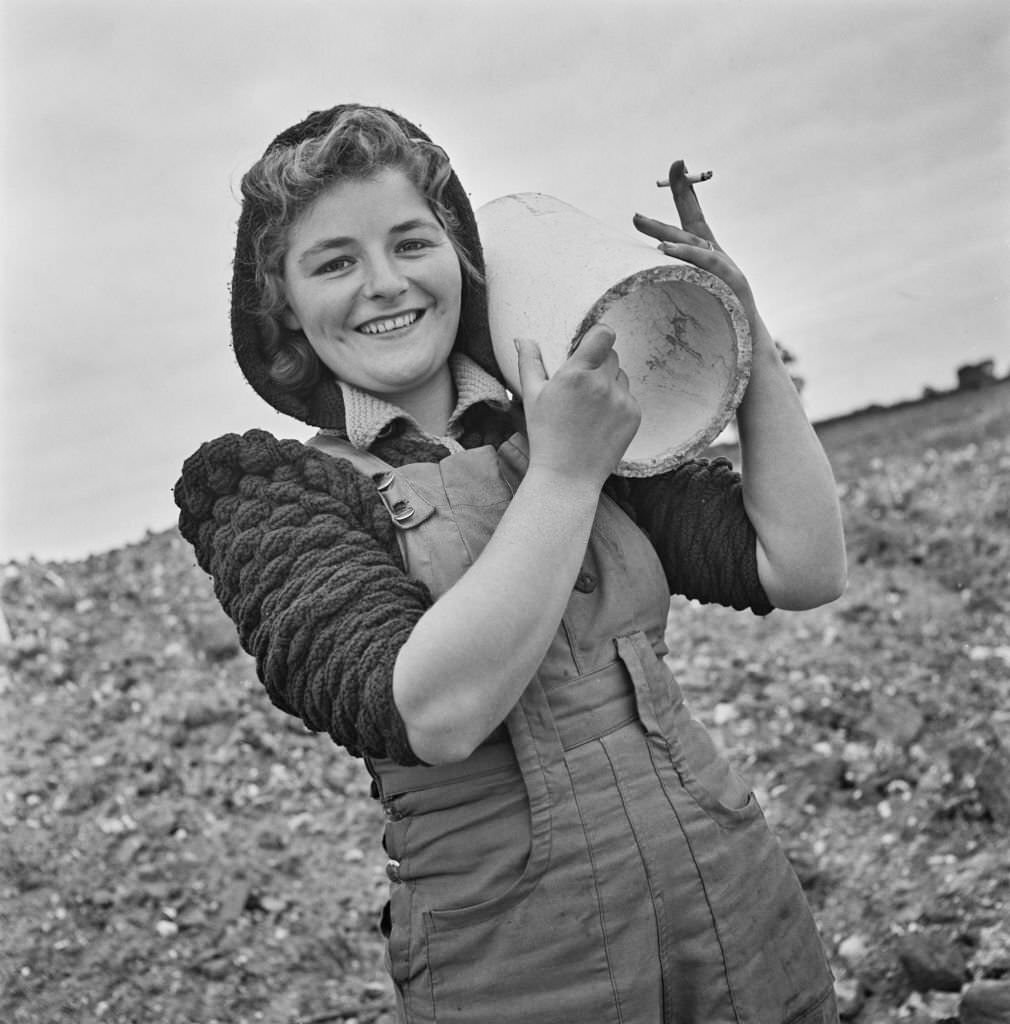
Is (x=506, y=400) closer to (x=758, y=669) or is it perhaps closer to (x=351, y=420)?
(x=351, y=420)

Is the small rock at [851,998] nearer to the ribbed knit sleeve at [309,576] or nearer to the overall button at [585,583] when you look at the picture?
the overall button at [585,583]

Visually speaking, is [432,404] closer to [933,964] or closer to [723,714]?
[933,964]

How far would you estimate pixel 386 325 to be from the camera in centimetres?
175

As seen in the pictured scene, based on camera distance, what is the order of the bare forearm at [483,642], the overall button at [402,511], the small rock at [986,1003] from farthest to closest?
the small rock at [986,1003], the overall button at [402,511], the bare forearm at [483,642]

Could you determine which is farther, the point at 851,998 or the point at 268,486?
the point at 851,998

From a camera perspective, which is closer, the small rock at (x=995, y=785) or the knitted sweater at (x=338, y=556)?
the knitted sweater at (x=338, y=556)

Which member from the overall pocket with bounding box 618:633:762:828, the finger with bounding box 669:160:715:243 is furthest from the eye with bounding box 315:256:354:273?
the overall pocket with bounding box 618:633:762:828

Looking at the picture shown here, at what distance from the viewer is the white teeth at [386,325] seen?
175 centimetres

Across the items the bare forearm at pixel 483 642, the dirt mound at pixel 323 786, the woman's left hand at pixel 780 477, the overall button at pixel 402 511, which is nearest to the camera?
the bare forearm at pixel 483 642

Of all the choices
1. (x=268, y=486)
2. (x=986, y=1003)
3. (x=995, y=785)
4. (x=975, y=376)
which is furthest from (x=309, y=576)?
(x=975, y=376)

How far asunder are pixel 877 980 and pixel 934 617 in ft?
7.25

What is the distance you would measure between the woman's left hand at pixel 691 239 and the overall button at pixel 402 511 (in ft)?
1.50

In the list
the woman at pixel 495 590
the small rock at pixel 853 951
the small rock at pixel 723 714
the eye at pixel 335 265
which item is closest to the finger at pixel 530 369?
the woman at pixel 495 590

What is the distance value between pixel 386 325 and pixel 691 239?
0.43 metres
